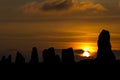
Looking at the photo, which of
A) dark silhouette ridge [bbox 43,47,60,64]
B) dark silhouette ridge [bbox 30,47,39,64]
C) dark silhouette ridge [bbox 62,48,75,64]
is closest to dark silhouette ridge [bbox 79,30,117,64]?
dark silhouette ridge [bbox 62,48,75,64]

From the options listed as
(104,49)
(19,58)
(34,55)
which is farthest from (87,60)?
(19,58)

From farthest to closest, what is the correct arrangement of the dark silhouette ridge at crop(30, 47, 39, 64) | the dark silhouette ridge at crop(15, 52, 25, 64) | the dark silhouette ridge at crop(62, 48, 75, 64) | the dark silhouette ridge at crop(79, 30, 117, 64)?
1. the dark silhouette ridge at crop(15, 52, 25, 64)
2. the dark silhouette ridge at crop(30, 47, 39, 64)
3. the dark silhouette ridge at crop(62, 48, 75, 64)
4. the dark silhouette ridge at crop(79, 30, 117, 64)

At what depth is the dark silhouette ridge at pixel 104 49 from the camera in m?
73.0

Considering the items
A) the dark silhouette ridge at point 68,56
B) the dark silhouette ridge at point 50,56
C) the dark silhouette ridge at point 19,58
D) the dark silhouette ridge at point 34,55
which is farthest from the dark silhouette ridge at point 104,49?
the dark silhouette ridge at point 19,58

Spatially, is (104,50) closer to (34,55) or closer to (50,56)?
(50,56)

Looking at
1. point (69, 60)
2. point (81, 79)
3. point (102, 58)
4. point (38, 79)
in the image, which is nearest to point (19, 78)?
point (38, 79)

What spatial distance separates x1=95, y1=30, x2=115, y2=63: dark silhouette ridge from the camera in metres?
73.0

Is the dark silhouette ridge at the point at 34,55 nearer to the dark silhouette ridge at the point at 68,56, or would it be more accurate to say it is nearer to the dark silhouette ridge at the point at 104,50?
the dark silhouette ridge at the point at 68,56

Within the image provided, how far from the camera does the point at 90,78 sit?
130 ft

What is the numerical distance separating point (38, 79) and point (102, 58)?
3471 cm

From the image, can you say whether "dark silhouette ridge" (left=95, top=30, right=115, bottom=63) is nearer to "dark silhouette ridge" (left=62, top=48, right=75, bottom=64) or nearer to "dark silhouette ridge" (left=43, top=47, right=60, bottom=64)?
"dark silhouette ridge" (left=62, top=48, right=75, bottom=64)

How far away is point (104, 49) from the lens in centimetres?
7438

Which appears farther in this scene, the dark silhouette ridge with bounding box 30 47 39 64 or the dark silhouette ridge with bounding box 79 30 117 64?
the dark silhouette ridge with bounding box 30 47 39 64

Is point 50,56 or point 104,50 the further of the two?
point 50,56
